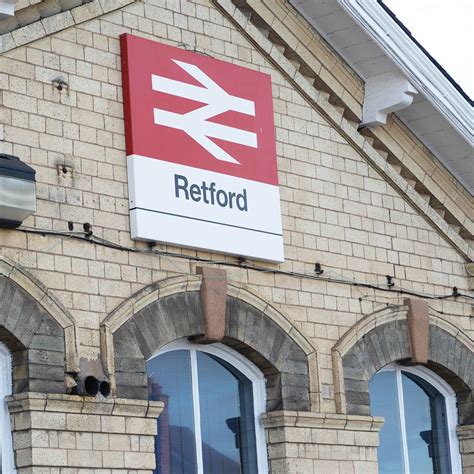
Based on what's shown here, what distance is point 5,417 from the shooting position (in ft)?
A: 43.0

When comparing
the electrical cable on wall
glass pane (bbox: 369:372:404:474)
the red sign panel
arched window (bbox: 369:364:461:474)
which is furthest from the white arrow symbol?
arched window (bbox: 369:364:461:474)

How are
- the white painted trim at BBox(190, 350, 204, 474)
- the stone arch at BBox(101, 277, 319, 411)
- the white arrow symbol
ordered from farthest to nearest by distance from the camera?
the white arrow symbol
the white painted trim at BBox(190, 350, 204, 474)
the stone arch at BBox(101, 277, 319, 411)

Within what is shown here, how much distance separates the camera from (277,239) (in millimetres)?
15695

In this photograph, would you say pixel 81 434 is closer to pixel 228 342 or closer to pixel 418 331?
pixel 228 342

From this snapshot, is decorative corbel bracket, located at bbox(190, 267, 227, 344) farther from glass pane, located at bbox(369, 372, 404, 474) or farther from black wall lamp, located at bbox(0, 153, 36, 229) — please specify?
glass pane, located at bbox(369, 372, 404, 474)

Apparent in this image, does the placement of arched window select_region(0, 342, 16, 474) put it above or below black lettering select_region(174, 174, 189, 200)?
below

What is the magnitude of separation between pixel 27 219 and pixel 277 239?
3.23 m

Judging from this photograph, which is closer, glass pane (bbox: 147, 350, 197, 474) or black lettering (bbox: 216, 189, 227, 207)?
glass pane (bbox: 147, 350, 197, 474)

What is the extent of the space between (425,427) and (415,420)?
0.19m

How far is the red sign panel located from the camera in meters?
14.7

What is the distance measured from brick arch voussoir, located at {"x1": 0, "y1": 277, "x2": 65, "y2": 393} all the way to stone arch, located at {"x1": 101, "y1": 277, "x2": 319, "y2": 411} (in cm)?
58

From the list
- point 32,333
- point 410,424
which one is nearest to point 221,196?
point 32,333

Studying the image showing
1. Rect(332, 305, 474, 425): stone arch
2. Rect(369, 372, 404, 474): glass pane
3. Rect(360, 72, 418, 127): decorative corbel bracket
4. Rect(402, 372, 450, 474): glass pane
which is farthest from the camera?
Rect(402, 372, 450, 474): glass pane

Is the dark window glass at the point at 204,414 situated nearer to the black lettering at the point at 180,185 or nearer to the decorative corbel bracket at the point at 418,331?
the black lettering at the point at 180,185
